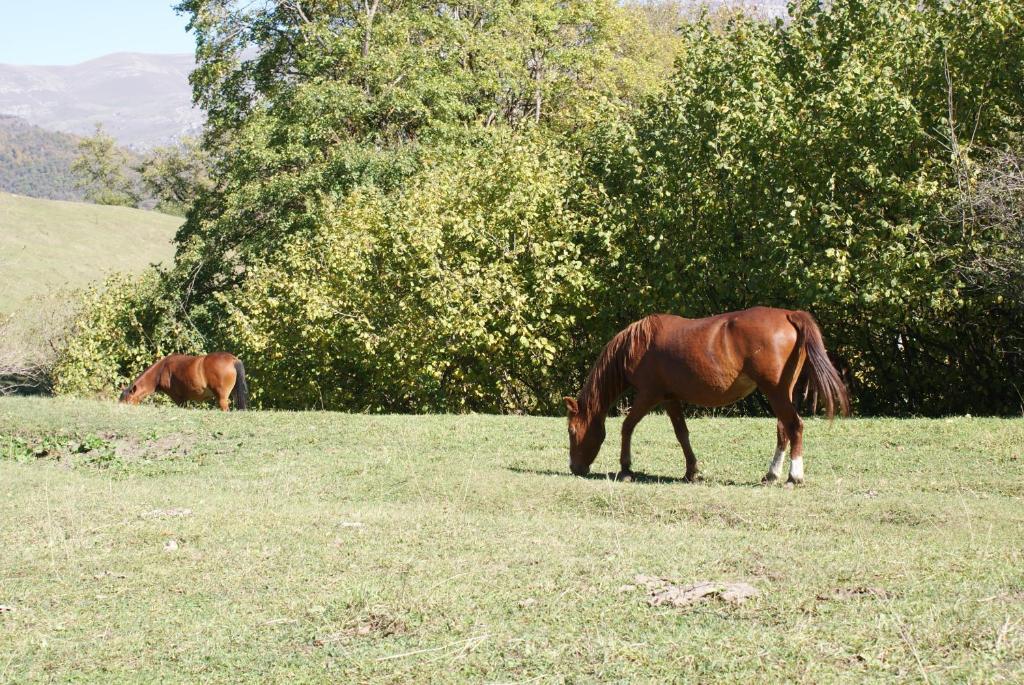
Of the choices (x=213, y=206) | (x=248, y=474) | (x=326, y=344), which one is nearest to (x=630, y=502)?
(x=248, y=474)

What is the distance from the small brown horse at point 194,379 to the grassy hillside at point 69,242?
39.0 meters

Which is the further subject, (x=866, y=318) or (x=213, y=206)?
(x=213, y=206)

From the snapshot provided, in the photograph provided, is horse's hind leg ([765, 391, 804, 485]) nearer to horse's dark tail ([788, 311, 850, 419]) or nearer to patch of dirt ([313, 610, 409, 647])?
horse's dark tail ([788, 311, 850, 419])

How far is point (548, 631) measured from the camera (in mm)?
5934

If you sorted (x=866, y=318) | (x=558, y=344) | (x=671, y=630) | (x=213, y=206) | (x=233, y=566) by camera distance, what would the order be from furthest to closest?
(x=213, y=206) < (x=558, y=344) < (x=866, y=318) < (x=233, y=566) < (x=671, y=630)

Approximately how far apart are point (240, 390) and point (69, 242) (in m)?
59.3

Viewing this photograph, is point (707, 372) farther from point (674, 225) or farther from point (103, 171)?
point (103, 171)

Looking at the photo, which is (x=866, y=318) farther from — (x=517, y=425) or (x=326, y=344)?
(x=326, y=344)

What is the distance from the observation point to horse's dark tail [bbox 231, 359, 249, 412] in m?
20.0

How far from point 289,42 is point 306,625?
32862 millimetres

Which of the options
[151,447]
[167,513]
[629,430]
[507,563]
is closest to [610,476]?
[629,430]

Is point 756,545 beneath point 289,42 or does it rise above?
beneath

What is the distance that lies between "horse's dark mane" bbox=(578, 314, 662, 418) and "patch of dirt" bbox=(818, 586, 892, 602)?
575 cm

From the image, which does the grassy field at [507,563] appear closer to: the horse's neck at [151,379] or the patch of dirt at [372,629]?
the patch of dirt at [372,629]
